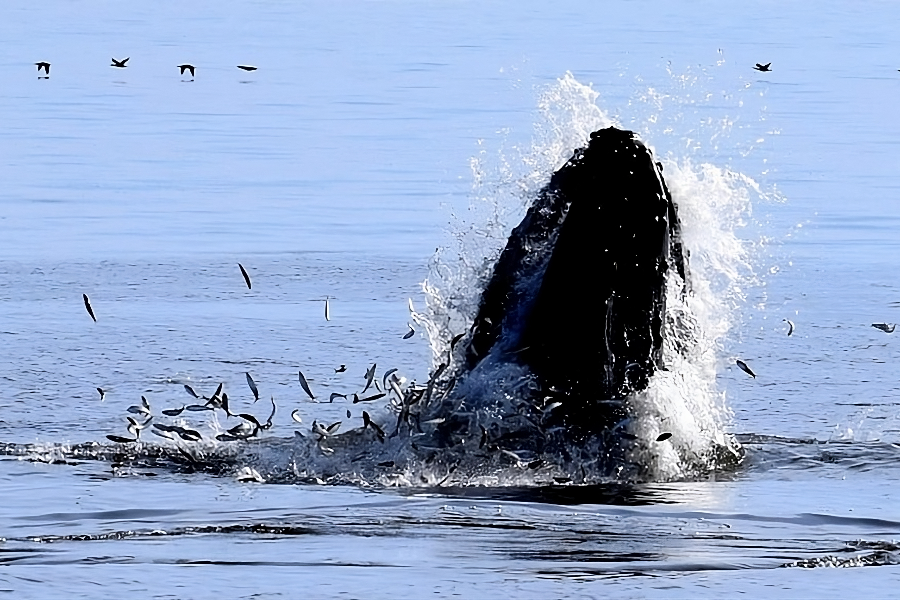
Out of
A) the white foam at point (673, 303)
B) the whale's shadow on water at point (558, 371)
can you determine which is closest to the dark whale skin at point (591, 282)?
the whale's shadow on water at point (558, 371)

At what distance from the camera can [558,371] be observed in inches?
415

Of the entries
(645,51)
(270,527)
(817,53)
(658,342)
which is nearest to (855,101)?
(645,51)

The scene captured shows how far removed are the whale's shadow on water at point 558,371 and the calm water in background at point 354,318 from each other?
0.39 meters

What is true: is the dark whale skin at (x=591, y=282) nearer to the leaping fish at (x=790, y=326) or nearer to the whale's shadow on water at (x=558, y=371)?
the whale's shadow on water at (x=558, y=371)

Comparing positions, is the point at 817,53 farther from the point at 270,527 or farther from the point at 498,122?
the point at 270,527

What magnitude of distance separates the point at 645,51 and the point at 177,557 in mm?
45409

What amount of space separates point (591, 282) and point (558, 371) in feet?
1.67

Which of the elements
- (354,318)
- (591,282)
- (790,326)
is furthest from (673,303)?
(354,318)

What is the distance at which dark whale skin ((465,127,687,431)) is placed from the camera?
33.8 ft

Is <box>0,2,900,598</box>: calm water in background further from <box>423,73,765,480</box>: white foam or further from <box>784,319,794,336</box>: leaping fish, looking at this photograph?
<box>423,73,765,480</box>: white foam

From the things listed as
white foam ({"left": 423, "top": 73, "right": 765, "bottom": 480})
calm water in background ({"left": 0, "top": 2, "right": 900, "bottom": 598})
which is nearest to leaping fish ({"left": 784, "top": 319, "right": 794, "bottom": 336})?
calm water in background ({"left": 0, "top": 2, "right": 900, "bottom": 598})

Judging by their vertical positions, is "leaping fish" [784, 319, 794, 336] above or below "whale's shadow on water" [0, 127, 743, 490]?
above

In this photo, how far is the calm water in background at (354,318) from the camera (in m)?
8.09

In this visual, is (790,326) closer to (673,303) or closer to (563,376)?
(673,303)
